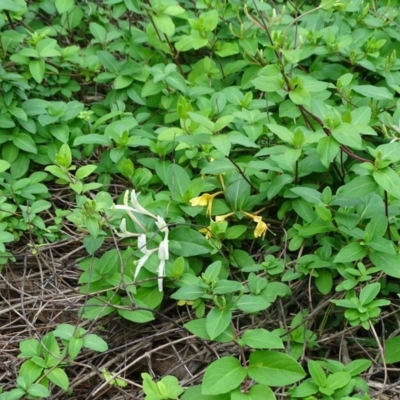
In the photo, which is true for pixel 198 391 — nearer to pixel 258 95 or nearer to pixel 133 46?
pixel 258 95

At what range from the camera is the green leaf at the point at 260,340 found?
2.06 m

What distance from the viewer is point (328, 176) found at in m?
2.65

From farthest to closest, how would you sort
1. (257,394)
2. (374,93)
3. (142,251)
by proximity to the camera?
(374,93), (142,251), (257,394)

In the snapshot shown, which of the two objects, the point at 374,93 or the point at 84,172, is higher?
the point at 374,93

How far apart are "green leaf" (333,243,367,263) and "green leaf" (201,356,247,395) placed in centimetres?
50

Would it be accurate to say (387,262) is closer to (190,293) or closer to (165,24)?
(190,293)

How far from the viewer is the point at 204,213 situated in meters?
2.59

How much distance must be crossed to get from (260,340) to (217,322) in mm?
142

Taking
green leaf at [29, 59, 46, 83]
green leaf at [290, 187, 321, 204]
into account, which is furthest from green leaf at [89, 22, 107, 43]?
green leaf at [290, 187, 321, 204]

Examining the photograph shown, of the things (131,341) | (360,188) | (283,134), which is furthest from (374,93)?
(131,341)

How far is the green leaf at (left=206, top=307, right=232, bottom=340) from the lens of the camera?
6.86ft

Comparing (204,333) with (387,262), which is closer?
(204,333)

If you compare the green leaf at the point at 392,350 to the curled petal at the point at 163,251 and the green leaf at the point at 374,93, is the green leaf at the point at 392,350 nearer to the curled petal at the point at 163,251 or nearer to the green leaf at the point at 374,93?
the curled petal at the point at 163,251

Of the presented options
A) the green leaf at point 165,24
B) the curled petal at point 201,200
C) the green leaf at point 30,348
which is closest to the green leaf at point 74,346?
the green leaf at point 30,348
